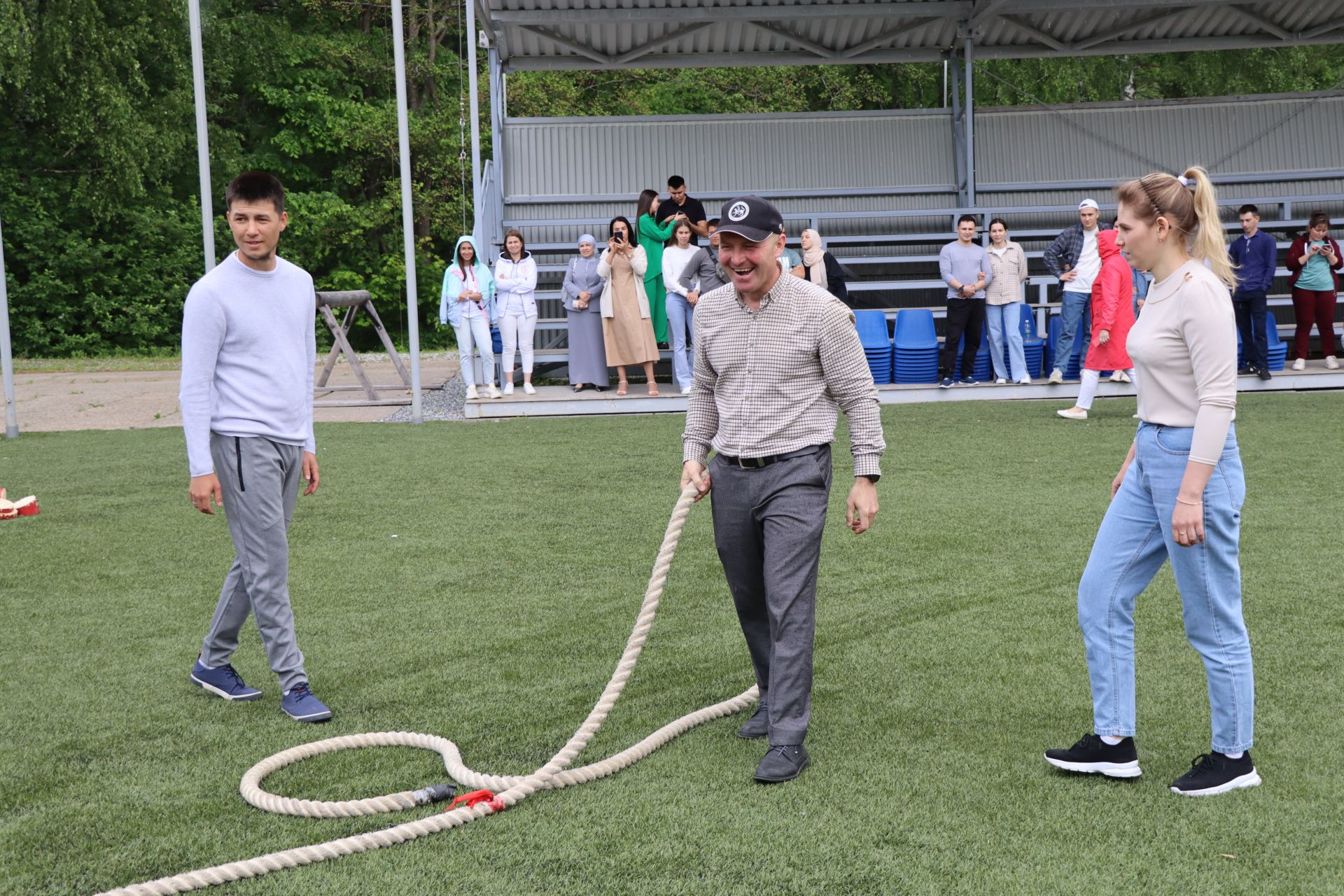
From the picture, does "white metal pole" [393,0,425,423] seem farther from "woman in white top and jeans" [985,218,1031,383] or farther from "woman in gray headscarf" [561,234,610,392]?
"woman in white top and jeans" [985,218,1031,383]

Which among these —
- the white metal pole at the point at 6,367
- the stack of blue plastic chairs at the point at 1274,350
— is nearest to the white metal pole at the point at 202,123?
the white metal pole at the point at 6,367

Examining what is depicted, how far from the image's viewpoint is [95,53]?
26.8 metres

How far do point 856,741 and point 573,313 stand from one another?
11418 mm

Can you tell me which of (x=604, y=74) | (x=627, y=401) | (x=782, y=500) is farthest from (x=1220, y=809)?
(x=604, y=74)

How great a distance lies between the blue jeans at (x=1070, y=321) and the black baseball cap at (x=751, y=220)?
36.6 feet

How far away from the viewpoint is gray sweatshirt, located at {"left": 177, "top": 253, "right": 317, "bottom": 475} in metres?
4.52

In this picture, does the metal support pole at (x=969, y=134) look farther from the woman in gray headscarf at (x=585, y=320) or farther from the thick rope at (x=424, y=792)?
the thick rope at (x=424, y=792)

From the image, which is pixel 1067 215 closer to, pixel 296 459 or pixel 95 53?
pixel 296 459

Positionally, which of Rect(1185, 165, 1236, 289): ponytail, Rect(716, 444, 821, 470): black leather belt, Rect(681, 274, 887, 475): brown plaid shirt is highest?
Rect(1185, 165, 1236, 289): ponytail

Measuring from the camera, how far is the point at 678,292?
48.8 feet

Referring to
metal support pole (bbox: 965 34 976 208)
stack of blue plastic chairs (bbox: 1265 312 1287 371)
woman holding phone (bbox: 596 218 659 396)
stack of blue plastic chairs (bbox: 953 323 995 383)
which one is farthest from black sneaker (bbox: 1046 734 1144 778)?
metal support pole (bbox: 965 34 976 208)

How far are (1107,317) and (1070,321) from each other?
2858mm

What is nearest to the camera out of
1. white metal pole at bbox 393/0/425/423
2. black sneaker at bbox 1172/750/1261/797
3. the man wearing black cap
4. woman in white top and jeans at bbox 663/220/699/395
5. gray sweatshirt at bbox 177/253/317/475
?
black sneaker at bbox 1172/750/1261/797

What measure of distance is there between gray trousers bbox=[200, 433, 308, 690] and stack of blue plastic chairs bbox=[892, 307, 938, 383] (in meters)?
11.7
